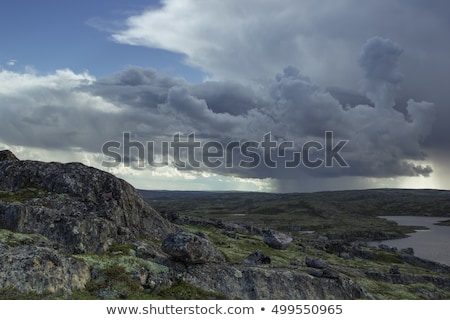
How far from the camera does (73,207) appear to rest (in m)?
46.2

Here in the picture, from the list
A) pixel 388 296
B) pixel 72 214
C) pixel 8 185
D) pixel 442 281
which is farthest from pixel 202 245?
pixel 442 281

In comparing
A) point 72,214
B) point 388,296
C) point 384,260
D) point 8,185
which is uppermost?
point 8,185

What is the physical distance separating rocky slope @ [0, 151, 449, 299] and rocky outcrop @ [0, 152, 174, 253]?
0.11m

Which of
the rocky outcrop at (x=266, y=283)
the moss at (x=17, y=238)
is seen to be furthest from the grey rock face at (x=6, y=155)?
the rocky outcrop at (x=266, y=283)

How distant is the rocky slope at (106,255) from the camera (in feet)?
91.6

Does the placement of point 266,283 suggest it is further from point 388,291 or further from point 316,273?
point 388,291

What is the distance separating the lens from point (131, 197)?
52.5 m

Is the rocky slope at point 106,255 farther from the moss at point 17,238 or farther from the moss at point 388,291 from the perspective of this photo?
the moss at point 388,291

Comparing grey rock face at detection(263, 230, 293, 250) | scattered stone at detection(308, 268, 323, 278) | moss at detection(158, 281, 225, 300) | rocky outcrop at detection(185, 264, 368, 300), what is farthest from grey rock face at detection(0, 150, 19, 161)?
grey rock face at detection(263, 230, 293, 250)

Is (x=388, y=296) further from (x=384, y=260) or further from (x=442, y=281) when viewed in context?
(x=384, y=260)

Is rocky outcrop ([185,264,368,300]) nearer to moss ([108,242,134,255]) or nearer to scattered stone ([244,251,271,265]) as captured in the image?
scattered stone ([244,251,271,265])

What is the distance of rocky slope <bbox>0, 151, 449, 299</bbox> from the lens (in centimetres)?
2792

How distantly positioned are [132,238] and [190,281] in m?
13.0

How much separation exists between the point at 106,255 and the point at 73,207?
46.0ft
